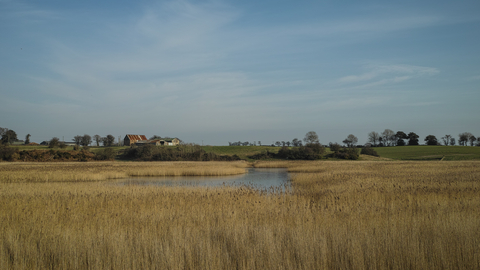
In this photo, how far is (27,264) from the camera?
5238 millimetres

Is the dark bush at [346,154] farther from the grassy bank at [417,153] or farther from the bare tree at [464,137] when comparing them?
the bare tree at [464,137]

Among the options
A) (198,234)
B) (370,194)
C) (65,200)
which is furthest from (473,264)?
(65,200)

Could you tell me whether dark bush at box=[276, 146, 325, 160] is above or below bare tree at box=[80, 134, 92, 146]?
below

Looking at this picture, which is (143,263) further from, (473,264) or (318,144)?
(318,144)

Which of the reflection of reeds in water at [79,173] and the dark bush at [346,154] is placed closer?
the reflection of reeds in water at [79,173]

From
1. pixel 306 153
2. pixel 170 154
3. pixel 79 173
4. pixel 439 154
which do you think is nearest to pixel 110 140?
pixel 170 154

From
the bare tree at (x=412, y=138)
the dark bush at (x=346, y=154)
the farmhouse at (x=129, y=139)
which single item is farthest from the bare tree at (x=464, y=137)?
the farmhouse at (x=129, y=139)

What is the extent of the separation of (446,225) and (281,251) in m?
3.85

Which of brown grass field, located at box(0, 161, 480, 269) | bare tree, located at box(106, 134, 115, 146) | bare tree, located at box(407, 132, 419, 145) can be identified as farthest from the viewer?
bare tree, located at box(106, 134, 115, 146)

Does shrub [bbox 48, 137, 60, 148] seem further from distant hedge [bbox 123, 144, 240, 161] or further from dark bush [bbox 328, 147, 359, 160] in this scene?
dark bush [bbox 328, 147, 359, 160]

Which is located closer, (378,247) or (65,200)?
(378,247)

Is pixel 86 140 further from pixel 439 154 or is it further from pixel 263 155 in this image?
pixel 439 154

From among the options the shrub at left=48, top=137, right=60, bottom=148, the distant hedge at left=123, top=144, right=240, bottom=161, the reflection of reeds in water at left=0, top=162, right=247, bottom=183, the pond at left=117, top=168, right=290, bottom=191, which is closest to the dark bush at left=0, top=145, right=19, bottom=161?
the distant hedge at left=123, top=144, right=240, bottom=161

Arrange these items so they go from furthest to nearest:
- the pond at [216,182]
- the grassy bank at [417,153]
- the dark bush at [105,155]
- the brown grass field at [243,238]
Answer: the dark bush at [105,155] < the grassy bank at [417,153] < the pond at [216,182] < the brown grass field at [243,238]
